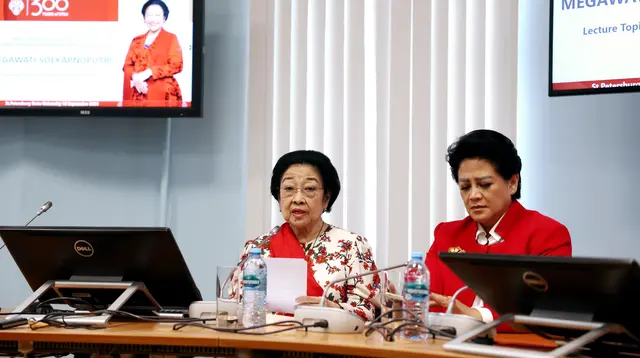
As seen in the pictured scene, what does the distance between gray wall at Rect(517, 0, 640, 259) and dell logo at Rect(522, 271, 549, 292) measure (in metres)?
1.71

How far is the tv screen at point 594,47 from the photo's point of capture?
2908mm

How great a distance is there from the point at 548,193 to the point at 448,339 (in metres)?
1.66

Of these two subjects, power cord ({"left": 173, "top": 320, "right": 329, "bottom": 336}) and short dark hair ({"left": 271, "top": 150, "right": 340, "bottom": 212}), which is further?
short dark hair ({"left": 271, "top": 150, "right": 340, "bottom": 212})

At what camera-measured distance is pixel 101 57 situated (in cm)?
358

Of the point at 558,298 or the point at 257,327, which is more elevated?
the point at 558,298

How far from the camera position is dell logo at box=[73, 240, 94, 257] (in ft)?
7.04

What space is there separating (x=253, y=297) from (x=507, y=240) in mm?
880

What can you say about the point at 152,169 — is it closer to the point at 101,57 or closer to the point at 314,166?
the point at 101,57

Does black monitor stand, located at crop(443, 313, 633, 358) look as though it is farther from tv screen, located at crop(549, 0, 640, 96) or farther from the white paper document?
tv screen, located at crop(549, 0, 640, 96)

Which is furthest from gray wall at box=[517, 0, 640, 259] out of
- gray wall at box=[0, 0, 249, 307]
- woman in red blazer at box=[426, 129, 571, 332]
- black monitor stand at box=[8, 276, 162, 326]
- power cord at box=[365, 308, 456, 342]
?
black monitor stand at box=[8, 276, 162, 326]

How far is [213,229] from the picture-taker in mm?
3744

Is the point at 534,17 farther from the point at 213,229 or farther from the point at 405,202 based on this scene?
the point at 213,229

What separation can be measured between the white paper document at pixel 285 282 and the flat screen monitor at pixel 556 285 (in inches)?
23.0

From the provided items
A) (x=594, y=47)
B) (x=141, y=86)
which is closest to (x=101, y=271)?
(x=141, y=86)
